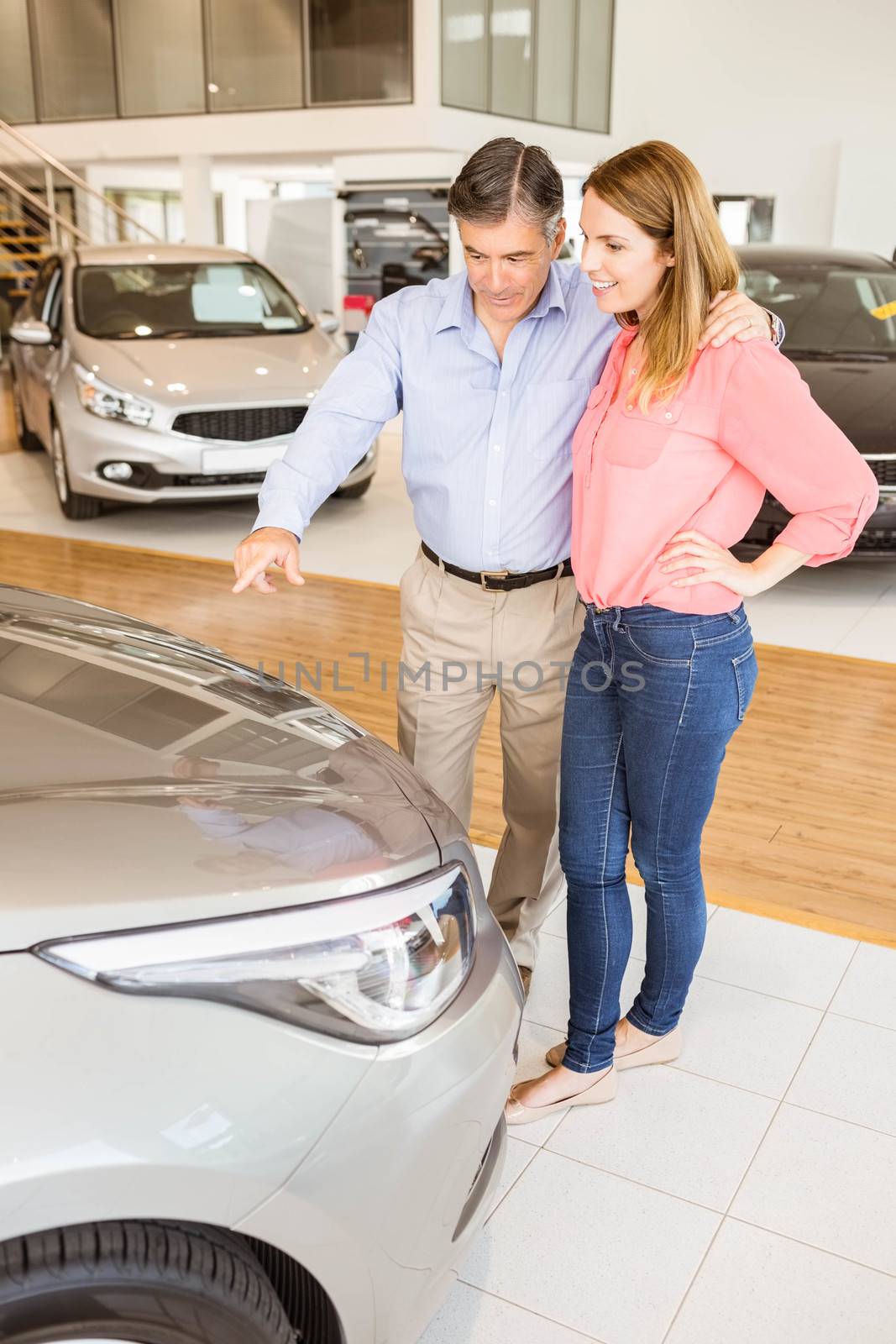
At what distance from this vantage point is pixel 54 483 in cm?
799

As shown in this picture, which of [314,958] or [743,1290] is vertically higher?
[314,958]

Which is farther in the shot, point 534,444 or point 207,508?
point 207,508

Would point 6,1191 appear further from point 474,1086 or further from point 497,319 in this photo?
point 497,319

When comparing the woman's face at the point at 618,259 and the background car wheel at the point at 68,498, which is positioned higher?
the woman's face at the point at 618,259

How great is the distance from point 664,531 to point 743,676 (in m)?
0.27

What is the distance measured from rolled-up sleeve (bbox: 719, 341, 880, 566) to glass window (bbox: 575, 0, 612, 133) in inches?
579

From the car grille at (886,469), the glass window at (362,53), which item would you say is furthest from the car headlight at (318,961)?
the glass window at (362,53)

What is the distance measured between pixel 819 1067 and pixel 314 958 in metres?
1.50

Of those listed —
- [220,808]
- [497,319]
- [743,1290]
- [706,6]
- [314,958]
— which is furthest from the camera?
[706,6]

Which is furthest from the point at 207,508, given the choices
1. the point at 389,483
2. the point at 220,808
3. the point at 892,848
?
the point at 220,808

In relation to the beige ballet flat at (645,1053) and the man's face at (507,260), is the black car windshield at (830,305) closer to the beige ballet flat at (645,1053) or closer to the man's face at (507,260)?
the man's face at (507,260)

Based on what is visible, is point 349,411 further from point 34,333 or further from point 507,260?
point 34,333

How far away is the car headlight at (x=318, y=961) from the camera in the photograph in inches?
42.1

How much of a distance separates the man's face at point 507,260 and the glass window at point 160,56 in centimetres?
1306
